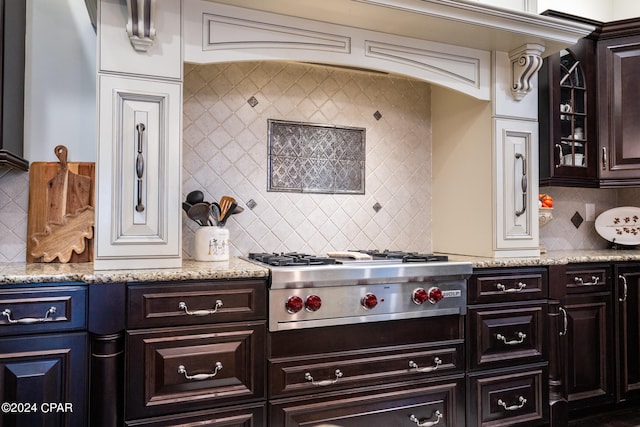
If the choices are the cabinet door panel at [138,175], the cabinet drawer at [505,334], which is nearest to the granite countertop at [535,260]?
the cabinet drawer at [505,334]

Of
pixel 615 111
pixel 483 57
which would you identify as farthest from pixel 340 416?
pixel 615 111

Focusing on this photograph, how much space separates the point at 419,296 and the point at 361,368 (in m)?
0.41

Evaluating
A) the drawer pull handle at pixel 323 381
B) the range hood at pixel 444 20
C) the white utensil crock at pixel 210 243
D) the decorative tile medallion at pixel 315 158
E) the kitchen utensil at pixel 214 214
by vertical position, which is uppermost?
the range hood at pixel 444 20

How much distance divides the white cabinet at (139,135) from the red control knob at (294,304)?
501 millimetres

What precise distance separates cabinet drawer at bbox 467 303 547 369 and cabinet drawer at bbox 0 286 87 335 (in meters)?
1.72

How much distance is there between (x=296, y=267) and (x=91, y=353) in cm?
82

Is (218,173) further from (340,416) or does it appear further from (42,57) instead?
(340,416)

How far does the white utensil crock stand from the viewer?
2.18 metres

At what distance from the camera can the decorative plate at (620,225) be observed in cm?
322

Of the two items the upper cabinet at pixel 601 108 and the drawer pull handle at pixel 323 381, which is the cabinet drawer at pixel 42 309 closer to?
the drawer pull handle at pixel 323 381

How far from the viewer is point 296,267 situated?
1882 mm

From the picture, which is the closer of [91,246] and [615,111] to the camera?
[91,246]

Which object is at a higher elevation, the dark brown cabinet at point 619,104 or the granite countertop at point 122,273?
the dark brown cabinet at point 619,104

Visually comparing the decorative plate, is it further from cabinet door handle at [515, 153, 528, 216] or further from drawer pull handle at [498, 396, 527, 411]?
drawer pull handle at [498, 396, 527, 411]
